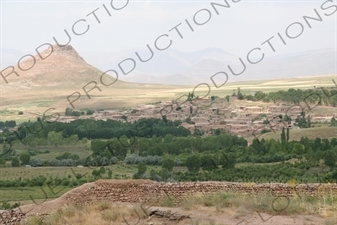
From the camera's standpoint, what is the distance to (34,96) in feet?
388

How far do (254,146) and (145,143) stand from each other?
9062mm

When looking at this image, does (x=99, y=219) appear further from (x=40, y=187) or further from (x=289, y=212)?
(x=40, y=187)

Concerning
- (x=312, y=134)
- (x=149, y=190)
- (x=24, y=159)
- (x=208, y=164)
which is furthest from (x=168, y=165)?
(x=149, y=190)

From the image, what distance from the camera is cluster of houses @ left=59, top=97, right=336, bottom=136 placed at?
57.8 metres

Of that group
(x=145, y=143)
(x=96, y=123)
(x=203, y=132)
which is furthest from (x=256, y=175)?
(x=96, y=123)

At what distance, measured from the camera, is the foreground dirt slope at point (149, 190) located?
12.0 metres

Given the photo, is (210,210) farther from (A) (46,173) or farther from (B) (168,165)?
(A) (46,173)

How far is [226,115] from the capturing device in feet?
233

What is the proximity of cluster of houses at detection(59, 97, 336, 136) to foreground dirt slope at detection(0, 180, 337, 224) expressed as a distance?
41.2 m

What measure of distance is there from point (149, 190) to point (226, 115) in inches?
2328

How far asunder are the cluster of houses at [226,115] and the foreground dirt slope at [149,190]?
135 ft

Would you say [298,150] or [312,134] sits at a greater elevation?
[298,150]

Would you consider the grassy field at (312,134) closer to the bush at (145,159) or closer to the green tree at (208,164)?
the bush at (145,159)

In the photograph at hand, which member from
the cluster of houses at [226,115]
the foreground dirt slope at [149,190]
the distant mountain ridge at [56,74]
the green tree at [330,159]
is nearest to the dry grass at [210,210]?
the foreground dirt slope at [149,190]
